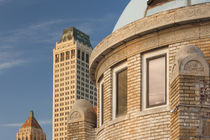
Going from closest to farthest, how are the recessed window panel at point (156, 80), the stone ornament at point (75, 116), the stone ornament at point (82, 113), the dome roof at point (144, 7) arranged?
the recessed window panel at point (156, 80)
the dome roof at point (144, 7)
the stone ornament at point (82, 113)
the stone ornament at point (75, 116)

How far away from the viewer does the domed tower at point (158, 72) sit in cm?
2042

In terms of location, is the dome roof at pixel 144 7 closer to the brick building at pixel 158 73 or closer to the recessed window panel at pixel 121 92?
the brick building at pixel 158 73

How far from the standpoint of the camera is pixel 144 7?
2673cm

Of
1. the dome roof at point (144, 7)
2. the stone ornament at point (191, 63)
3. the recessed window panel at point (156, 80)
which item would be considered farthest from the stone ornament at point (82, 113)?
the stone ornament at point (191, 63)

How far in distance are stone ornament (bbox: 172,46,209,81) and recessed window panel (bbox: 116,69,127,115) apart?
17.2 ft

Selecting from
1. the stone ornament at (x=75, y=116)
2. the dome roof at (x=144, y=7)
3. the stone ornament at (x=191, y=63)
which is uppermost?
the dome roof at (x=144, y=7)

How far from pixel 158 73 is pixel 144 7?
397 centimetres

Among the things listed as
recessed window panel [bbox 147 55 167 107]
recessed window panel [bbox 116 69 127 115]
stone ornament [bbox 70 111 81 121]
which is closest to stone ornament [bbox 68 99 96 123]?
stone ornament [bbox 70 111 81 121]

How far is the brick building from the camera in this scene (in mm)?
20422

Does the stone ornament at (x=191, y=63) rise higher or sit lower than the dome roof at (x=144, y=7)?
lower

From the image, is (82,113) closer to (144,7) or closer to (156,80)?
(156,80)

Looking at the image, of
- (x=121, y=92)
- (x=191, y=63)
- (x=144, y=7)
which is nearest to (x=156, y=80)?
(x=121, y=92)

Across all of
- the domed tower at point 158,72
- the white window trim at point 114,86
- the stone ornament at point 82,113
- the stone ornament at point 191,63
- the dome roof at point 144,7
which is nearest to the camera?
the domed tower at point 158,72

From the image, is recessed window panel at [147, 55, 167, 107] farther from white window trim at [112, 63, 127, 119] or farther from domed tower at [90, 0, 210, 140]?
white window trim at [112, 63, 127, 119]
